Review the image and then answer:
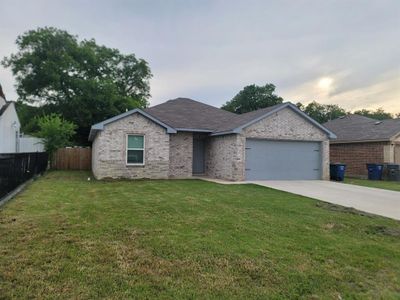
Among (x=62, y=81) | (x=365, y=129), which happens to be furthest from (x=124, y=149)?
(x=62, y=81)

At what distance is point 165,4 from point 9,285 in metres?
13.0

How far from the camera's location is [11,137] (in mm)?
21422

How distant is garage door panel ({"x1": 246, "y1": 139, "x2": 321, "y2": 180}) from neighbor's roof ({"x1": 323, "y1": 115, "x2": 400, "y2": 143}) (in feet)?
19.3

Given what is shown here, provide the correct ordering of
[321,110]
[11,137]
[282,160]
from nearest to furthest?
1. [282,160]
2. [11,137]
3. [321,110]

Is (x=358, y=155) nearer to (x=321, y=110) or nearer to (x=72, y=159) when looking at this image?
(x=72, y=159)

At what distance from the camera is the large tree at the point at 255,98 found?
4678 centimetres

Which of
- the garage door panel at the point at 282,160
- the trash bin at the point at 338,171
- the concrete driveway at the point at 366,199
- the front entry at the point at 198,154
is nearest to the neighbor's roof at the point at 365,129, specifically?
the trash bin at the point at 338,171

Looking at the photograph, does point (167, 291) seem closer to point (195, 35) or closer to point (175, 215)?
point (175, 215)

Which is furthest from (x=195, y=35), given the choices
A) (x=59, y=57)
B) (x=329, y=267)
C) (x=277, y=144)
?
(x=59, y=57)

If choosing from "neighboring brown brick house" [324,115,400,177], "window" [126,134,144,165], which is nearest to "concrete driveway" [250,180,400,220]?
"window" [126,134,144,165]

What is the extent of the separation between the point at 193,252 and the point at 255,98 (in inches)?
1733

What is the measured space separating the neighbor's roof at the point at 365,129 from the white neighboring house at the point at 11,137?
69.8ft

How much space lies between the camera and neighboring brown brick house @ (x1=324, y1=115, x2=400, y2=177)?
2031cm

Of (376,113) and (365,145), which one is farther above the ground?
(376,113)
